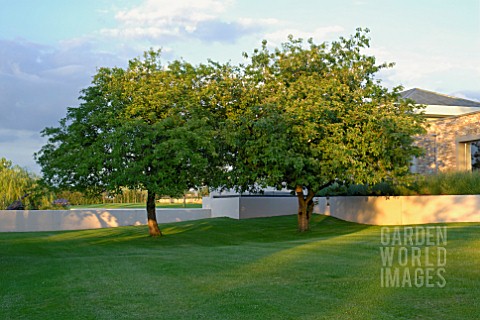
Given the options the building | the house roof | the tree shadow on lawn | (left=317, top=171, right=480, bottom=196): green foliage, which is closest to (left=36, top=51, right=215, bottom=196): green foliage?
the tree shadow on lawn

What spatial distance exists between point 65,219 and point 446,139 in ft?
80.2

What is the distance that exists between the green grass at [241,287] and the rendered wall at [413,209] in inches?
305

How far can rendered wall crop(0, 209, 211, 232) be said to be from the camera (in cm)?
3894

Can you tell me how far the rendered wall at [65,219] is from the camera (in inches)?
1533

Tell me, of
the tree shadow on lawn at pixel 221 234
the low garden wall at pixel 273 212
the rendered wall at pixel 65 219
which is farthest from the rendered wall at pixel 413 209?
the rendered wall at pixel 65 219

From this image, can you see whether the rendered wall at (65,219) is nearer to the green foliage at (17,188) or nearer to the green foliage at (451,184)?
the green foliage at (17,188)

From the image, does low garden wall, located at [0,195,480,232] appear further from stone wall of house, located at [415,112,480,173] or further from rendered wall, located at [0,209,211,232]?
stone wall of house, located at [415,112,480,173]

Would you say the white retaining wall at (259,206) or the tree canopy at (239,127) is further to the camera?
the white retaining wall at (259,206)

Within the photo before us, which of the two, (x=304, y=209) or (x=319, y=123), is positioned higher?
(x=319, y=123)

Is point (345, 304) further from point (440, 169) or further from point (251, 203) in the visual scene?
point (251, 203)

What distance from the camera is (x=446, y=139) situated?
33.5 m

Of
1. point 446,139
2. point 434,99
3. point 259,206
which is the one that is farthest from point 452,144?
point 259,206

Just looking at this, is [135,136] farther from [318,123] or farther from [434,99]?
[434,99]

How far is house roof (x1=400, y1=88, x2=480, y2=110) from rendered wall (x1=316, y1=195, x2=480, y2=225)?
11725 millimetres
